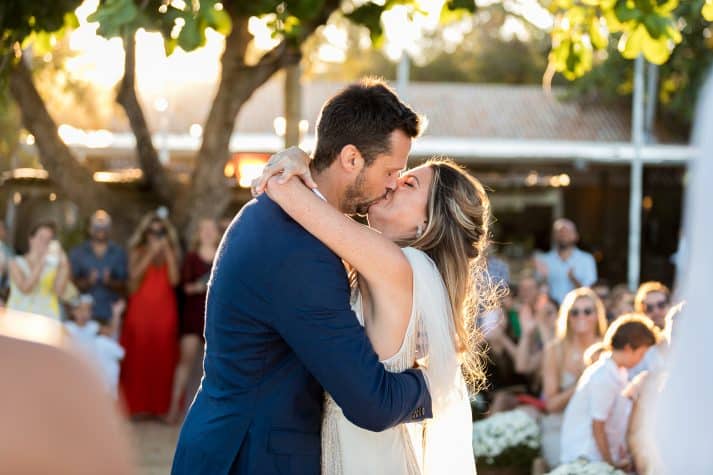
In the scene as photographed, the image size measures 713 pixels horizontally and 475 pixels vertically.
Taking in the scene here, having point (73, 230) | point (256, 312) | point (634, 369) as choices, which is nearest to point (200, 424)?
point (256, 312)

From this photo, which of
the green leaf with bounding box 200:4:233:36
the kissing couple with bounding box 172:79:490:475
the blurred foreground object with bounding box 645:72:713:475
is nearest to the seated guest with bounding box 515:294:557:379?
the green leaf with bounding box 200:4:233:36

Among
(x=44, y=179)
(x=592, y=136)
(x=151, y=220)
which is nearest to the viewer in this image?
(x=151, y=220)

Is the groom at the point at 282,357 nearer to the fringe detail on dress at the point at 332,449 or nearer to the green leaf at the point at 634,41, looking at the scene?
the fringe detail on dress at the point at 332,449

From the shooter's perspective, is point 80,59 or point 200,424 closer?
point 200,424

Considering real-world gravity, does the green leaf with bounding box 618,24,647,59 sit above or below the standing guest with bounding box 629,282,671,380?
above

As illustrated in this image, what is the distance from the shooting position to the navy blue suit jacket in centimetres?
300

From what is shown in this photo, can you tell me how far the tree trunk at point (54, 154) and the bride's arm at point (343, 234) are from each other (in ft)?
24.6

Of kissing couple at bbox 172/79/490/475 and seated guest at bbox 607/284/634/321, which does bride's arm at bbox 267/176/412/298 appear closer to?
kissing couple at bbox 172/79/490/475

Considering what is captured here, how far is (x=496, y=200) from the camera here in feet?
63.9

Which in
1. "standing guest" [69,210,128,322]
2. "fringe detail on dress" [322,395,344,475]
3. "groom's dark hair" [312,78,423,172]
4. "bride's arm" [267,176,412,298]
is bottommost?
"standing guest" [69,210,128,322]

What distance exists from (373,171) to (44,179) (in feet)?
36.3

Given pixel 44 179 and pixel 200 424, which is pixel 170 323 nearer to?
pixel 44 179

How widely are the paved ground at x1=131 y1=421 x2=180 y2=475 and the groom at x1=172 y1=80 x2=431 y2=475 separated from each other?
16.3ft

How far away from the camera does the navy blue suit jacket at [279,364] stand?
2996 millimetres
